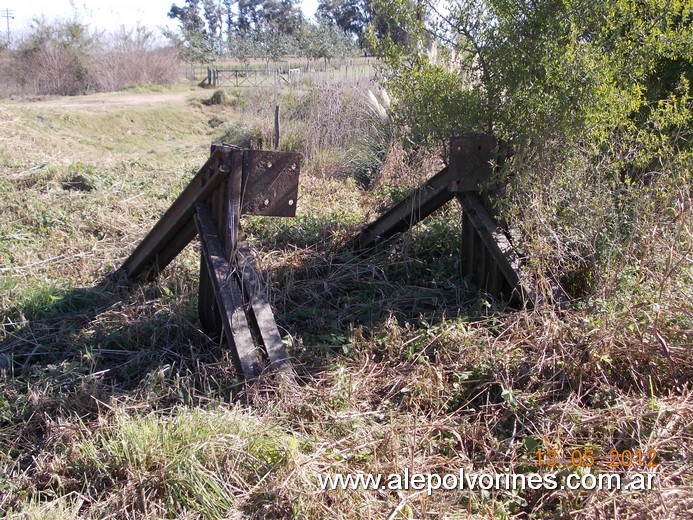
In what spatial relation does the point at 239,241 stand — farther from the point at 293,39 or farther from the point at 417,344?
the point at 293,39

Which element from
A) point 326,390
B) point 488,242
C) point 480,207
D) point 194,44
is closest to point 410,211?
point 480,207

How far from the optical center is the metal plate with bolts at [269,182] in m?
4.13

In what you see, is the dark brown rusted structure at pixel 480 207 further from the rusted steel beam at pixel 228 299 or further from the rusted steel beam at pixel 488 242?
the rusted steel beam at pixel 228 299

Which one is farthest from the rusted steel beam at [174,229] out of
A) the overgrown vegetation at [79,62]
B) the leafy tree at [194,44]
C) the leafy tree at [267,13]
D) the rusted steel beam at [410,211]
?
the leafy tree at [267,13]

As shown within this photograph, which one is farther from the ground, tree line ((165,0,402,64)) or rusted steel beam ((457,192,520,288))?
tree line ((165,0,402,64))

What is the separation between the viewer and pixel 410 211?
5.18 m

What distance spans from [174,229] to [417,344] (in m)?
2.11

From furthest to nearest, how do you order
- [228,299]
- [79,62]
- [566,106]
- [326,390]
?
1. [79,62]
2. [566,106]
3. [228,299]
4. [326,390]

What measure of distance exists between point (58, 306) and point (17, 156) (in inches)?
250

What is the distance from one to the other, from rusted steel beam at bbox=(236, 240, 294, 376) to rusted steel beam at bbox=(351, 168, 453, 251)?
5.04 ft

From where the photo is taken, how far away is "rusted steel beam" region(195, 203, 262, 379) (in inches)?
148

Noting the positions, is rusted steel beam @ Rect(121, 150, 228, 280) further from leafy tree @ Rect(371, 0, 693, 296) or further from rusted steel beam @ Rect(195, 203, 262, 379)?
leafy tree @ Rect(371, 0, 693, 296)

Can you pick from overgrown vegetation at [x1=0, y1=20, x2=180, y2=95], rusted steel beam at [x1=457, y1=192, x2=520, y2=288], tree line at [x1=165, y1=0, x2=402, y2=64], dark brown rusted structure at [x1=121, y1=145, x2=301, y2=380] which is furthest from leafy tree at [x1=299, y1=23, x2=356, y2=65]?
dark brown rusted structure at [x1=121, y1=145, x2=301, y2=380]

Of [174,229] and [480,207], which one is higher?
[480,207]
